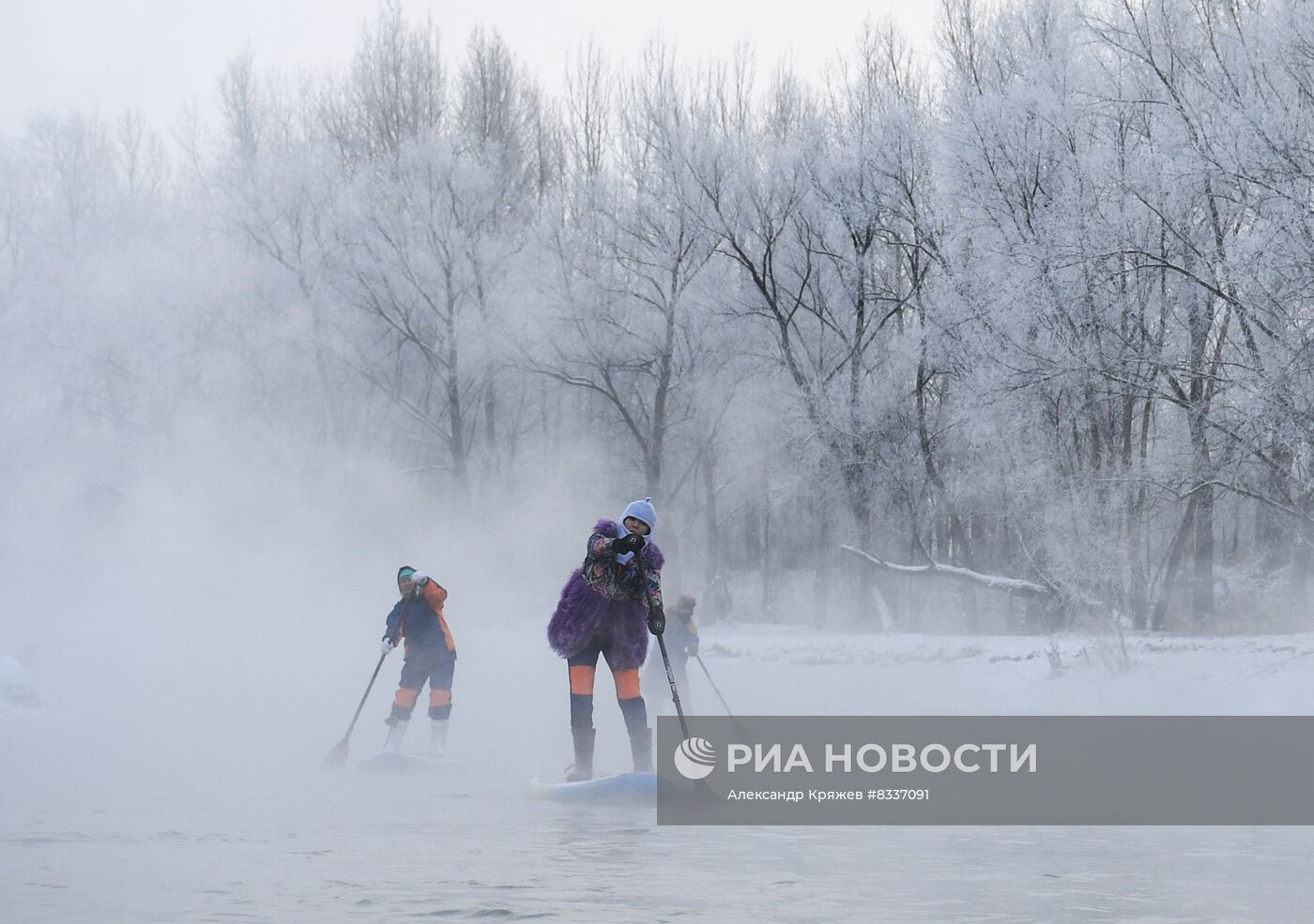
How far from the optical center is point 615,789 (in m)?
8.91

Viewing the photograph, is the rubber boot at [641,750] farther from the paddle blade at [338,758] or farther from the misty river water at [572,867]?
the paddle blade at [338,758]

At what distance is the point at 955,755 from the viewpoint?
11.4 metres

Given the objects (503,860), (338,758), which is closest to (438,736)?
(338,758)

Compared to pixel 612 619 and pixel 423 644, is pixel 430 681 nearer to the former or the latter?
pixel 423 644

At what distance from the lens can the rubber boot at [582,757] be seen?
9477 millimetres

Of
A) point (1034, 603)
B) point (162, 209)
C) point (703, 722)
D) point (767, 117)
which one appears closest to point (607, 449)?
point (767, 117)

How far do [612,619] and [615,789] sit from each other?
1.03m

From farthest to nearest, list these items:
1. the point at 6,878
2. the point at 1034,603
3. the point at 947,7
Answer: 1. the point at 947,7
2. the point at 1034,603
3. the point at 6,878

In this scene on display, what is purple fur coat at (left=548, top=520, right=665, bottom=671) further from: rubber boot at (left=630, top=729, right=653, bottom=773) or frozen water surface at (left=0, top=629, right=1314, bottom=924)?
frozen water surface at (left=0, top=629, right=1314, bottom=924)

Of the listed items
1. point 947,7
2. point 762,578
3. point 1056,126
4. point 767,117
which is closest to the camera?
point 1056,126

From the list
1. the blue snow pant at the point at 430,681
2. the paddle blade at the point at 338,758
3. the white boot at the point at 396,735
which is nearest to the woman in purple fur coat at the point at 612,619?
the paddle blade at the point at 338,758

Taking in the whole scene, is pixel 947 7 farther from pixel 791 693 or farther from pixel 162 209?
pixel 162 209

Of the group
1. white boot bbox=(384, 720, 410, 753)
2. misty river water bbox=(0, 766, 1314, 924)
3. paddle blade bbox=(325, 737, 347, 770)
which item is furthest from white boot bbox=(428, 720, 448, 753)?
misty river water bbox=(0, 766, 1314, 924)

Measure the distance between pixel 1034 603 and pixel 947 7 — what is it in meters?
12.8
